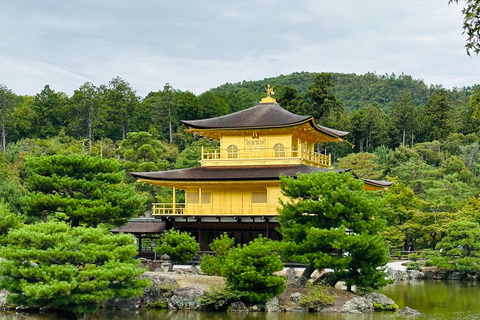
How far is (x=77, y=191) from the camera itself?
20.2 metres

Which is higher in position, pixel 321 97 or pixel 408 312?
pixel 321 97

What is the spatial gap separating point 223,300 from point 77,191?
5803mm

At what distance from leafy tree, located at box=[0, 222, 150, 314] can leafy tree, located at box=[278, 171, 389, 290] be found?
191 inches

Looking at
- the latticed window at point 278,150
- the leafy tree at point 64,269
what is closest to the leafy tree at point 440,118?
the latticed window at point 278,150

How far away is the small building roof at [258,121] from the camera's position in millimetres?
25625

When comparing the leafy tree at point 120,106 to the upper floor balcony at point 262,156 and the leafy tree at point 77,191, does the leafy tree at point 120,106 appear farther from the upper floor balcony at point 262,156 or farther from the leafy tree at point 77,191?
the leafy tree at point 77,191

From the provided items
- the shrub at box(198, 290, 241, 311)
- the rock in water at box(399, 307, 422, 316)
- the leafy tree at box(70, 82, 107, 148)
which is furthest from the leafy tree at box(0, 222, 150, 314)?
the leafy tree at box(70, 82, 107, 148)

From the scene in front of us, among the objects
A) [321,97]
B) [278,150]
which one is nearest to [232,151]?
[278,150]

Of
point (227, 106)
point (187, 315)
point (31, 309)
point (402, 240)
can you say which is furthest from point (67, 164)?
point (227, 106)

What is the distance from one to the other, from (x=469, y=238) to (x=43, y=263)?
18242mm

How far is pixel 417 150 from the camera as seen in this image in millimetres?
52438

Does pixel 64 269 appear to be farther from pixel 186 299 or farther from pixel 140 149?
pixel 140 149

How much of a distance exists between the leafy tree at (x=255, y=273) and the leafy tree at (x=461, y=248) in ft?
39.9

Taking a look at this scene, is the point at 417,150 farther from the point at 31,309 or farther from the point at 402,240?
the point at 31,309
